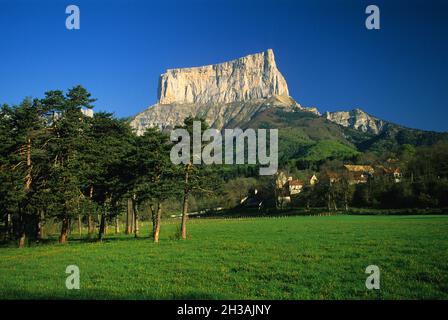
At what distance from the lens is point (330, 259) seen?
19828mm

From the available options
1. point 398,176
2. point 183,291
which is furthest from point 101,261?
point 398,176

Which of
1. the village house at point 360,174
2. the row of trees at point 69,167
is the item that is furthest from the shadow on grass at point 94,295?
the village house at point 360,174

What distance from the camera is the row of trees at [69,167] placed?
116 feet

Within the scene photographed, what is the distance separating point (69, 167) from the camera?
121 ft

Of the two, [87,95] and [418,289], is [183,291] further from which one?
[87,95]

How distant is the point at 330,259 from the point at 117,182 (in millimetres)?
25112

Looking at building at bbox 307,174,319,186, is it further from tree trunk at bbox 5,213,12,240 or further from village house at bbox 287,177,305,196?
tree trunk at bbox 5,213,12,240

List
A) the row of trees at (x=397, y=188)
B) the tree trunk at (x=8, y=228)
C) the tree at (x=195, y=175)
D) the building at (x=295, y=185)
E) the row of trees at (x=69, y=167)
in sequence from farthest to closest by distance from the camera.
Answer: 1. the building at (x=295, y=185)
2. the row of trees at (x=397, y=188)
3. the tree trunk at (x=8, y=228)
4. the tree at (x=195, y=175)
5. the row of trees at (x=69, y=167)

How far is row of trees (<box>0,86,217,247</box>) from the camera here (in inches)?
1391

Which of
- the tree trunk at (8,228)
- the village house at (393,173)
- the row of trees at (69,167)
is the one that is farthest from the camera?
the village house at (393,173)

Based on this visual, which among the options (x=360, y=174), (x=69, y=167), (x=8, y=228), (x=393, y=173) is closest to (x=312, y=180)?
(x=360, y=174)

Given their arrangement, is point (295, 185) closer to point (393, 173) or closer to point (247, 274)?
point (393, 173)

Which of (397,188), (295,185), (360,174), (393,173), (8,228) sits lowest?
(8,228)

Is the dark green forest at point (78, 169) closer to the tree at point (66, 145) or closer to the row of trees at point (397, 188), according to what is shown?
the tree at point (66, 145)
